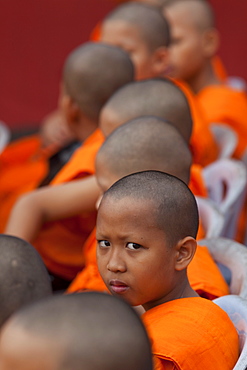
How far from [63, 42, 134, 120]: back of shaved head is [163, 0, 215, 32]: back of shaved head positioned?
3.71 feet

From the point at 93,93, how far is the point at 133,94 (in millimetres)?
367

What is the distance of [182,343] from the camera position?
1316 mm

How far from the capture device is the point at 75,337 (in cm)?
91

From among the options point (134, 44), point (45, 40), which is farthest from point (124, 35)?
point (45, 40)

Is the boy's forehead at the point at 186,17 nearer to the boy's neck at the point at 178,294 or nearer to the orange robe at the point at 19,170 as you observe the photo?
the orange robe at the point at 19,170

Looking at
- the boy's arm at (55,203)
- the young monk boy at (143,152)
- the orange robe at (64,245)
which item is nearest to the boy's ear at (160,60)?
the orange robe at (64,245)

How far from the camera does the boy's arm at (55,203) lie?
2168 mm

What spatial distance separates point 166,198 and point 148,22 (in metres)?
1.94

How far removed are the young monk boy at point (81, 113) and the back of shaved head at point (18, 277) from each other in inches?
40.5

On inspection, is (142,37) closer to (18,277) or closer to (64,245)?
(64,245)

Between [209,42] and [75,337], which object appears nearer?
[75,337]

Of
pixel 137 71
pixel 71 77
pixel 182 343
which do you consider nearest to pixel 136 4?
pixel 137 71

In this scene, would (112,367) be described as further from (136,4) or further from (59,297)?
(136,4)

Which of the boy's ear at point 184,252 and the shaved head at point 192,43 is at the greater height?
the boy's ear at point 184,252
